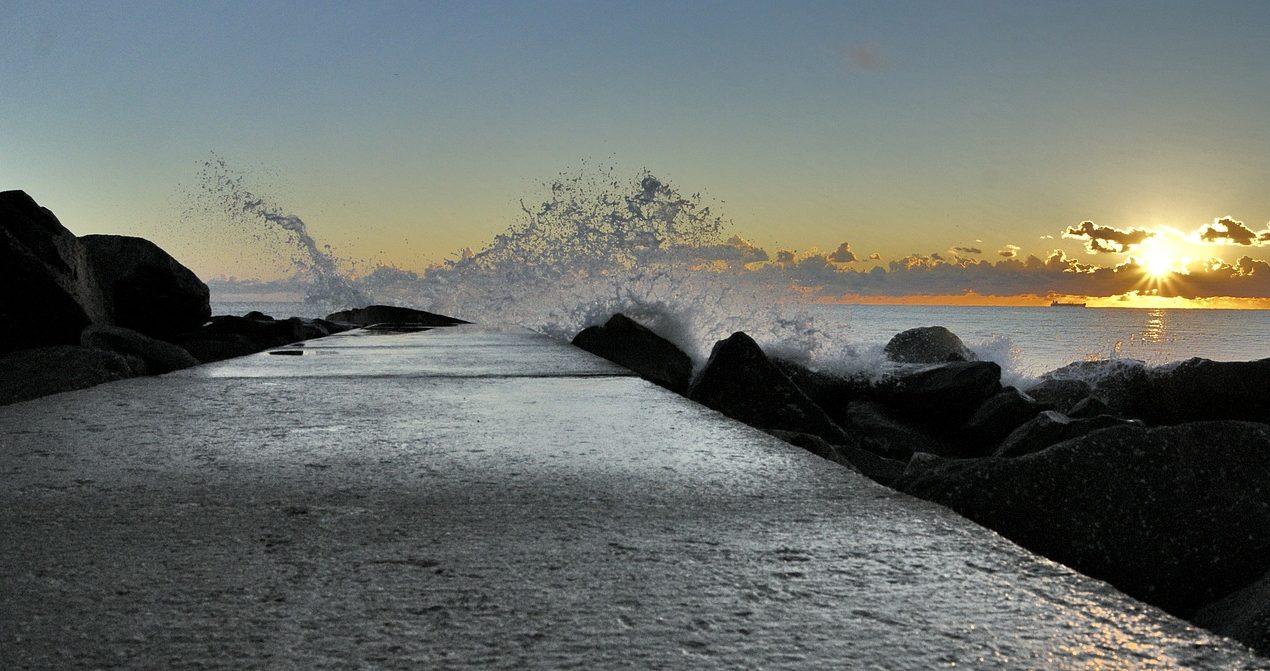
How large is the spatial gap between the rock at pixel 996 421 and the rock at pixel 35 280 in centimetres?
622

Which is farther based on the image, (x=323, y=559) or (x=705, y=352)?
(x=705, y=352)

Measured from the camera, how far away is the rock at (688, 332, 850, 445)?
612 cm

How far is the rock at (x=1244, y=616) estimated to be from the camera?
1802 millimetres

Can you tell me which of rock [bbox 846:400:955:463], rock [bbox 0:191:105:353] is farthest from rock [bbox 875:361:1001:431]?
rock [bbox 0:191:105:353]

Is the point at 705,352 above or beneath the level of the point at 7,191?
beneath

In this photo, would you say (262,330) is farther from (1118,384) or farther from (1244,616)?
(1244,616)

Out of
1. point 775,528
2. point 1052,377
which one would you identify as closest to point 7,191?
point 775,528

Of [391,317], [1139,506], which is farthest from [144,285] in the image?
[1139,506]

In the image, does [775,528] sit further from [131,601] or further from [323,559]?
[131,601]

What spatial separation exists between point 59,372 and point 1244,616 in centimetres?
468

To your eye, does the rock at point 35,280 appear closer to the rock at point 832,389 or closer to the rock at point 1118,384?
the rock at point 832,389

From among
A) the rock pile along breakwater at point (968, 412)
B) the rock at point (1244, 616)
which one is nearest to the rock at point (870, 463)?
the rock pile along breakwater at point (968, 412)

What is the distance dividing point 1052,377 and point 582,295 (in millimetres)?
5178

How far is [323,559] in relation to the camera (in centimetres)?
128
